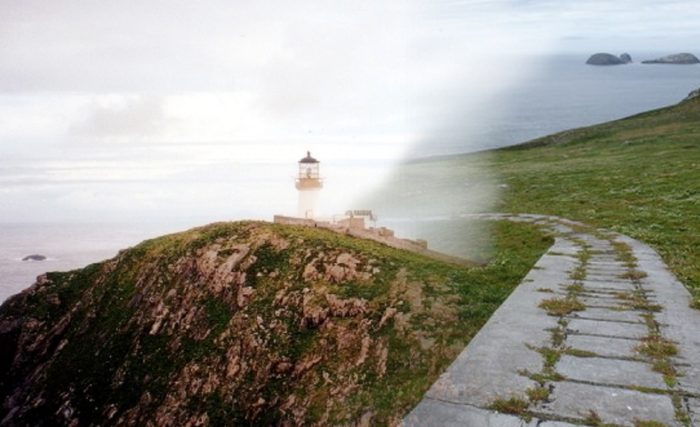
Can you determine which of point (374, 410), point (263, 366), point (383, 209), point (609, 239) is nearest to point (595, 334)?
point (374, 410)

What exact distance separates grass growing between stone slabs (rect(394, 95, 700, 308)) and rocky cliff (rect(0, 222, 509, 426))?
5719mm

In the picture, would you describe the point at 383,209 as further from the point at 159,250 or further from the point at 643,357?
the point at 643,357

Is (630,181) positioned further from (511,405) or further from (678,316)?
(511,405)

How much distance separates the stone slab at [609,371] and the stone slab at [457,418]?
1.48 metres

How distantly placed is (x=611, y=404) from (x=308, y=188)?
74.5ft

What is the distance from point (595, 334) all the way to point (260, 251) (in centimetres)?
1211

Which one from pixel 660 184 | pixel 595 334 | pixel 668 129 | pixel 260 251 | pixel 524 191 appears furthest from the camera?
pixel 668 129

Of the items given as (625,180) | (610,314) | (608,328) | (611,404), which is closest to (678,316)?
(610,314)

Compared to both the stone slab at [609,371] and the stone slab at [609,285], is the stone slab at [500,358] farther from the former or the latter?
the stone slab at [609,285]

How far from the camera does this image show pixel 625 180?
36.5 m

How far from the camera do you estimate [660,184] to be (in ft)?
108

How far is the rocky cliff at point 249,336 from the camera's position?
40.4ft

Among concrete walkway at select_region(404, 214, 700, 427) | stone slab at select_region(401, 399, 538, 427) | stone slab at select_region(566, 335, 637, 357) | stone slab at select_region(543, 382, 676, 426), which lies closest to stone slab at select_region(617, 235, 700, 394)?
concrete walkway at select_region(404, 214, 700, 427)

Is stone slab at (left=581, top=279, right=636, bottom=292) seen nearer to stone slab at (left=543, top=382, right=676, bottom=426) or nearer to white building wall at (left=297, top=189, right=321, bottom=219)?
stone slab at (left=543, top=382, right=676, bottom=426)
